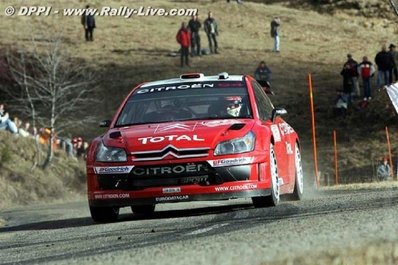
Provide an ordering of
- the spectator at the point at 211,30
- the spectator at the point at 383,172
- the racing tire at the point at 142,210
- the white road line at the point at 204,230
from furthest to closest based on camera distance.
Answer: the spectator at the point at 211,30 < the spectator at the point at 383,172 < the racing tire at the point at 142,210 < the white road line at the point at 204,230

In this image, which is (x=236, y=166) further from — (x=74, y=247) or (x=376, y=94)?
(x=376, y=94)

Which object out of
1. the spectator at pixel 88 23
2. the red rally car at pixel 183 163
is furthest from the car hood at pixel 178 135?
the spectator at pixel 88 23

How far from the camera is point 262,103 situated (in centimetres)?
1420

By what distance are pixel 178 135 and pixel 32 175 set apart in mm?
19569

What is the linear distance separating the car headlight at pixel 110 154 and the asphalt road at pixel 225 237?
2.29ft

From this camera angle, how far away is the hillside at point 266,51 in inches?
1570

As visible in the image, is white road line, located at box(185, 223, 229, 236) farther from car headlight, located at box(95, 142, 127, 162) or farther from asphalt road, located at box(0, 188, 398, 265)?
car headlight, located at box(95, 142, 127, 162)

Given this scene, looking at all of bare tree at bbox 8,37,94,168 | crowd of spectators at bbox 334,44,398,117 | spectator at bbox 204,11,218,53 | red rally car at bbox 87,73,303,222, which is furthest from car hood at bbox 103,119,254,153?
spectator at bbox 204,11,218,53

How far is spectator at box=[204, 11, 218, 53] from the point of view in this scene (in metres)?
49.9

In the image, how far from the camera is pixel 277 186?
13.1 m

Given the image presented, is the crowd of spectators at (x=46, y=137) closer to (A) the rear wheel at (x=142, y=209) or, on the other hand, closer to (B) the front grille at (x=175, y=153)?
(A) the rear wheel at (x=142, y=209)

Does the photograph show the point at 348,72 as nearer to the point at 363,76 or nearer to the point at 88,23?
the point at 363,76

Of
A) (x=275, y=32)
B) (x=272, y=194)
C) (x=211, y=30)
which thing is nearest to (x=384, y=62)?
(x=211, y=30)

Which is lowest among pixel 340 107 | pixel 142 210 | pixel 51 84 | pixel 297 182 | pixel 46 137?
pixel 340 107
